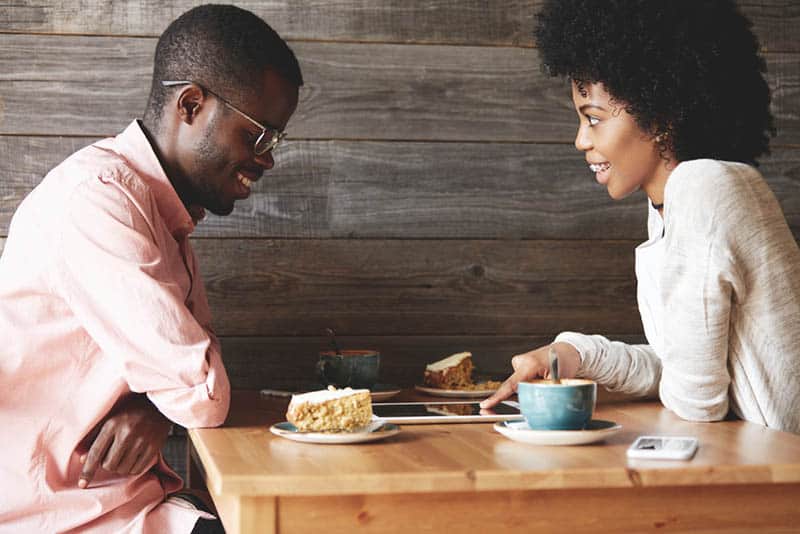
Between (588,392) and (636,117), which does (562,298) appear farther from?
(588,392)

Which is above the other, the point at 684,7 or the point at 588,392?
the point at 684,7

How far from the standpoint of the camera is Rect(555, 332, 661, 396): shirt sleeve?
1.69 m

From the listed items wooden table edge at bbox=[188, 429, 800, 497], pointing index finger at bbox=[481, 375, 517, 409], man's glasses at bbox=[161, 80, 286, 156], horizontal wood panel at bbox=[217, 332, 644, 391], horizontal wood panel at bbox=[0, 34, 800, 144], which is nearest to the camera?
wooden table edge at bbox=[188, 429, 800, 497]

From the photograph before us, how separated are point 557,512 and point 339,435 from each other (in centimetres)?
29

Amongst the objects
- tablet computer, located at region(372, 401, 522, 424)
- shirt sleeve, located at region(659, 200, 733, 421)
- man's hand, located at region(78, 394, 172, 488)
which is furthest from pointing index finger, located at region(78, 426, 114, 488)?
shirt sleeve, located at region(659, 200, 733, 421)

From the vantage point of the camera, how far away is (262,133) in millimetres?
1688

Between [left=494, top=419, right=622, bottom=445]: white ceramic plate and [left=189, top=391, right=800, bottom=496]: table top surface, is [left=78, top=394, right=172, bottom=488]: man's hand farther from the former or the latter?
[left=494, top=419, right=622, bottom=445]: white ceramic plate

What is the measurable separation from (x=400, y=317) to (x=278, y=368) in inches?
11.5

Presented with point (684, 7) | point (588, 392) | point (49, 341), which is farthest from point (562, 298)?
point (49, 341)

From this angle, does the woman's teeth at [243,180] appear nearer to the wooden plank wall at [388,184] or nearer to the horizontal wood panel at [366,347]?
the wooden plank wall at [388,184]

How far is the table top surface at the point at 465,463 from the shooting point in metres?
1.04

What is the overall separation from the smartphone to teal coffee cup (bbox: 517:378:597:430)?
0.08 metres

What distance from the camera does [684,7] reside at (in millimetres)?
1722

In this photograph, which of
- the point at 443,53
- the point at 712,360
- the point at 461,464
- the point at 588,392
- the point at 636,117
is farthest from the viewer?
the point at 443,53
